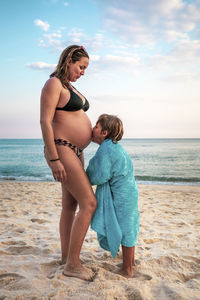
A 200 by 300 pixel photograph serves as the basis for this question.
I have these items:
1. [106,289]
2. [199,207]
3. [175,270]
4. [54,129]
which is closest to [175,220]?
[199,207]

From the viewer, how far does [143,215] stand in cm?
472

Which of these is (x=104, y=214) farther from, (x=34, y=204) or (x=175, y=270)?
(x=34, y=204)

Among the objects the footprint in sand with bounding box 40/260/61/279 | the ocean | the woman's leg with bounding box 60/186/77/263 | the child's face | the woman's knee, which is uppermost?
the child's face

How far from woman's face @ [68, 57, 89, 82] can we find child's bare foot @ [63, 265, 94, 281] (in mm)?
1690

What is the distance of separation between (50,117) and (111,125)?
1.84 feet

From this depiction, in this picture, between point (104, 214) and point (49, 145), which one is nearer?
point (49, 145)

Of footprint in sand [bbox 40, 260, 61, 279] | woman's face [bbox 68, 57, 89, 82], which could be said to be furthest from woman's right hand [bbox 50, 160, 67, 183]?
footprint in sand [bbox 40, 260, 61, 279]

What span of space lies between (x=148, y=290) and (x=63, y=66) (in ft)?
6.50

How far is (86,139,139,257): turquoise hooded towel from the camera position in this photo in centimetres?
216

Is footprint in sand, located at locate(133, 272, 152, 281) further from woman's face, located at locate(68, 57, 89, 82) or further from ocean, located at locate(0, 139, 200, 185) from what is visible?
ocean, located at locate(0, 139, 200, 185)

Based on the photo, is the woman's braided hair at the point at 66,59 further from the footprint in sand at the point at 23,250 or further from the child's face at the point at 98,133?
the footprint in sand at the point at 23,250

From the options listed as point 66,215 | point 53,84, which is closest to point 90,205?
point 66,215

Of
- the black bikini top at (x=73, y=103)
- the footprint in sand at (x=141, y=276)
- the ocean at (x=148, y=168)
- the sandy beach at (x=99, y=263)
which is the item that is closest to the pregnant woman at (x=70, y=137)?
the black bikini top at (x=73, y=103)

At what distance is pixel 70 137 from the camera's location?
2176 millimetres
